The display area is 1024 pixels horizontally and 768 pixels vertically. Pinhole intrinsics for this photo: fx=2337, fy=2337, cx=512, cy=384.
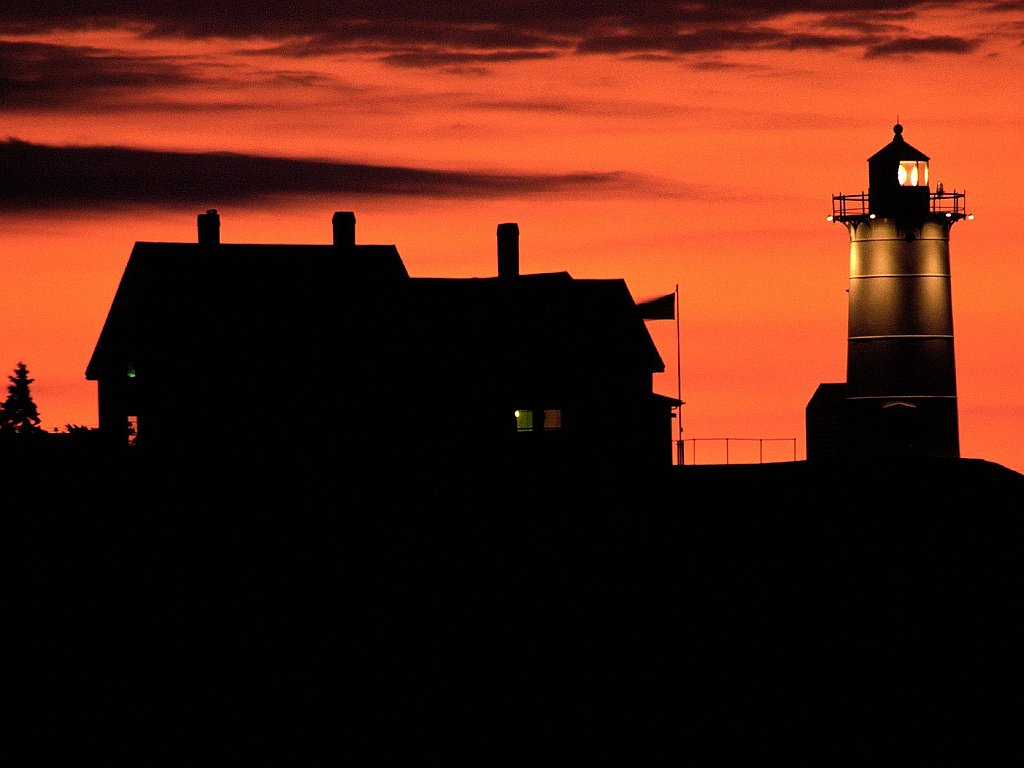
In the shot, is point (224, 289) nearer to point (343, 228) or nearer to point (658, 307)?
point (343, 228)

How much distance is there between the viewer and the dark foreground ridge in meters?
36.8

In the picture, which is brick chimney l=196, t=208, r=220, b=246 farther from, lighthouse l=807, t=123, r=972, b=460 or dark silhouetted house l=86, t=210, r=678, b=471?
lighthouse l=807, t=123, r=972, b=460

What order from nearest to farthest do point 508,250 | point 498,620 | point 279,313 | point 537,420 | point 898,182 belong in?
point 498,620 < point 279,313 < point 537,420 < point 508,250 < point 898,182

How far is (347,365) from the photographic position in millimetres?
64375

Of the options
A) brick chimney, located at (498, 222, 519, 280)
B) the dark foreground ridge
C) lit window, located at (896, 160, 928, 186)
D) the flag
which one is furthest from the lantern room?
the dark foreground ridge

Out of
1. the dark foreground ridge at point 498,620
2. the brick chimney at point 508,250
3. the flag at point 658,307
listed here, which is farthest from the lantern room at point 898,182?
the dark foreground ridge at point 498,620

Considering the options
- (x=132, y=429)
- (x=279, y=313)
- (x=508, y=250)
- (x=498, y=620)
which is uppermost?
(x=508, y=250)

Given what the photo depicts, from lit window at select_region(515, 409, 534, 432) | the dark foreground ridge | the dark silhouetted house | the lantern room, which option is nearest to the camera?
the dark foreground ridge

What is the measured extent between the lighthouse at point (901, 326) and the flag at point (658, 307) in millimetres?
5637

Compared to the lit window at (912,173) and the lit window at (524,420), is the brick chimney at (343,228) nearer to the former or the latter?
the lit window at (524,420)

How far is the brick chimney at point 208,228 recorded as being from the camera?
65.9 m

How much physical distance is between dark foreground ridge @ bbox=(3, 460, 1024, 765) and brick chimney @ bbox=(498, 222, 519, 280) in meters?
17.2

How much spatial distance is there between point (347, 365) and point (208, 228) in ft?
19.2

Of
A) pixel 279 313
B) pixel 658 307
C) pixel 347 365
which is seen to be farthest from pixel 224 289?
pixel 658 307
